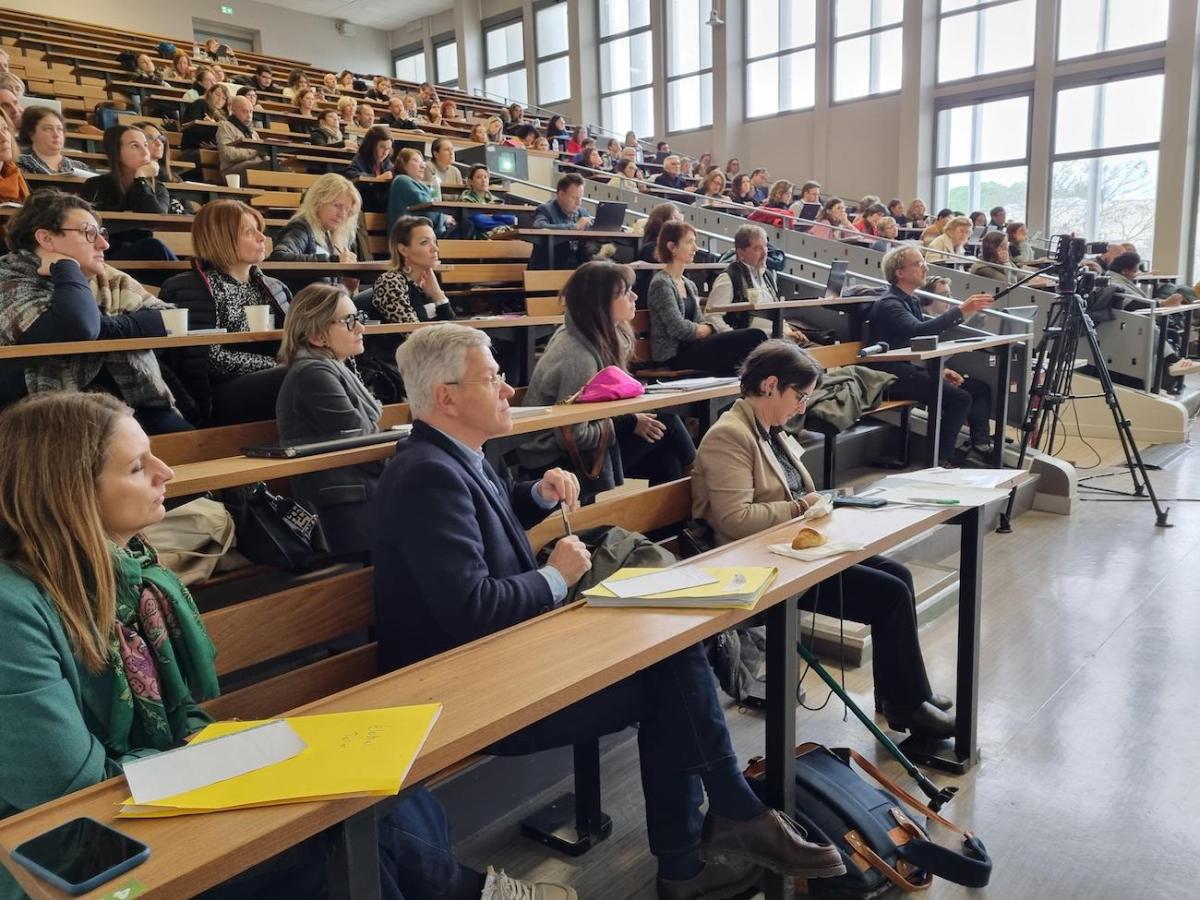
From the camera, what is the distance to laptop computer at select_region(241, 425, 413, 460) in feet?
6.04

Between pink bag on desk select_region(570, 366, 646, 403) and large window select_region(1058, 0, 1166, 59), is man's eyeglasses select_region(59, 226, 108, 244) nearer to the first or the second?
pink bag on desk select_region(570, 366, 646, 403)

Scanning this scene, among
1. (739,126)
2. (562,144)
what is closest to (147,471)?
(562,144)

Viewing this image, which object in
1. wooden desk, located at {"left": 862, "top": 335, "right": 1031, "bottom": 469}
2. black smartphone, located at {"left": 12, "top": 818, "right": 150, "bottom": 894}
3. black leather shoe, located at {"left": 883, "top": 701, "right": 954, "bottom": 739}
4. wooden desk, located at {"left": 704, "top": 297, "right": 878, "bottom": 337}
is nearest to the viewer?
black smartphone, located at {"left": 12, "top": 818, "right": 150, "bottom": 894}

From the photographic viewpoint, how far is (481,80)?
53.9 feet

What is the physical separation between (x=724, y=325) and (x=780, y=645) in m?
2.85

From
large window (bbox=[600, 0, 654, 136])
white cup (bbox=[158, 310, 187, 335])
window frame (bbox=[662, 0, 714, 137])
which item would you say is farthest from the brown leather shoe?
large window (bbox=[600, 0, 654, 136])

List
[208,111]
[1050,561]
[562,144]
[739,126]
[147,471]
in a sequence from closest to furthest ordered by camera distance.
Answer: [147,471] < [1050,561] < [208,111] < [562,144] < [739,126]

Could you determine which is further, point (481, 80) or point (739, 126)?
point (481, 80)

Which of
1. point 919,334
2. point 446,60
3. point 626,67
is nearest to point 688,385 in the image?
point 919,334

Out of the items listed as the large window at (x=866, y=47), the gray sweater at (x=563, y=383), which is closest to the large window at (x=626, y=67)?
the large window at (x=866, y=47)

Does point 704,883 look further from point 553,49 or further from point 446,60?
point 446,60

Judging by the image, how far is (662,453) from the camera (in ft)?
9.99

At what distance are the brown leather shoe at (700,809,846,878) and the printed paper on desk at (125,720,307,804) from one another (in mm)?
751

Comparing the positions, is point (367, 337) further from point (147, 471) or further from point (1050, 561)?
point (1050, 561)
